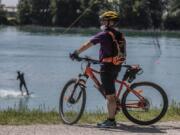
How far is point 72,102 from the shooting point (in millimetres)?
10367

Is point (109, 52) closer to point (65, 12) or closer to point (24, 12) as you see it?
point (65, 12)

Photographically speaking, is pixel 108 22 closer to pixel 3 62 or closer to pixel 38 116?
pixel 38 116

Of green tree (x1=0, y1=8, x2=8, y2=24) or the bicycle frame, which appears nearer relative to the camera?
the bicycle frame

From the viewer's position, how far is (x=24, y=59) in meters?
68.6

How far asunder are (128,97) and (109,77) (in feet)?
1.67

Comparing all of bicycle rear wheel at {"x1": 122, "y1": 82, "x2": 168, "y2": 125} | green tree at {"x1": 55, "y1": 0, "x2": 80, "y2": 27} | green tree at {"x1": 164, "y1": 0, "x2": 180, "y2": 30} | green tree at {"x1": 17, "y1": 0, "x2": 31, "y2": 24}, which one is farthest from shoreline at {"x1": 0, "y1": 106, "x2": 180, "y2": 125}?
green tree at {"x1": 17, "y1": 0, "x2": 31, "y2": 24}

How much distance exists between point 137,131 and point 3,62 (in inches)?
2178

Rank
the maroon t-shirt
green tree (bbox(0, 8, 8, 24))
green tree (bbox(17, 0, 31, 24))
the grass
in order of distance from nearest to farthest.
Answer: the maroon t-shirt → the grass → green tree (bbox(17, 0, 31, 24)) → green tree (bbox(0, 8, 8, 24))

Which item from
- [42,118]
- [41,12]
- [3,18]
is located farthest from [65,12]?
[42,118]

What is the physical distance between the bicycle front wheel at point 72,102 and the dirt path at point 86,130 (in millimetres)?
231

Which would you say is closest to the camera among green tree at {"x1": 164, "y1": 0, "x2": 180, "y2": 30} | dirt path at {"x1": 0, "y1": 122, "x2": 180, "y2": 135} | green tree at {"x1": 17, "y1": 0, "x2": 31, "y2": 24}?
dirt path at {"x1": 0, "y1": 122, "x2": 180, "y2": 135}

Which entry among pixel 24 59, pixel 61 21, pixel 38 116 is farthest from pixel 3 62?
pixel 61 21

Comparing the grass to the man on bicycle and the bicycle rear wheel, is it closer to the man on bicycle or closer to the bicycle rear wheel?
the bicycle rear wheel

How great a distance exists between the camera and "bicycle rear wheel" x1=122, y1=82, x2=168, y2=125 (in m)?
10.2
